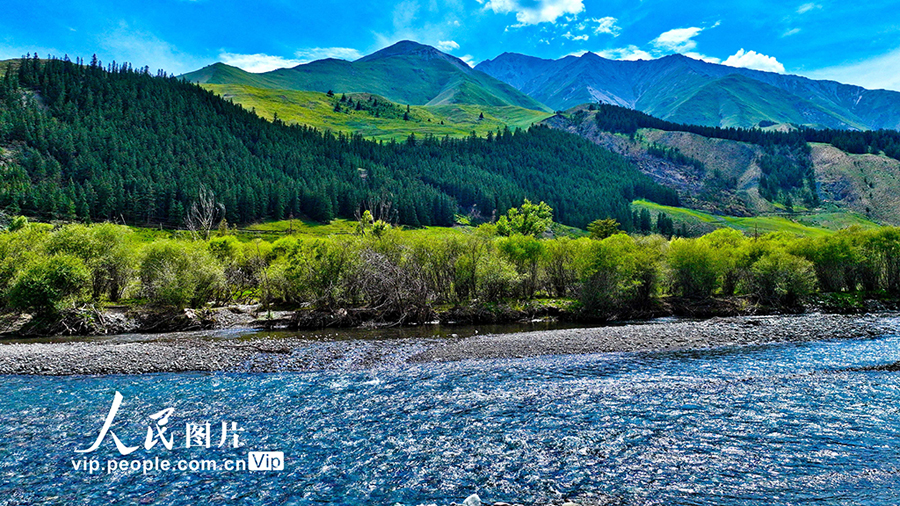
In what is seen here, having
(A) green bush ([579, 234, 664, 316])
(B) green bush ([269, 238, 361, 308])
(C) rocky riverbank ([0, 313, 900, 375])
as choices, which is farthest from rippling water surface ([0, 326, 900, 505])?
(A) green bush ([579, 234, 664, 316])

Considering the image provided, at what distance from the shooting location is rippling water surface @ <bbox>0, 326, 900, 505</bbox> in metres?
16.9

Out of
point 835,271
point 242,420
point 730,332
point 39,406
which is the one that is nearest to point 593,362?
point 730,332

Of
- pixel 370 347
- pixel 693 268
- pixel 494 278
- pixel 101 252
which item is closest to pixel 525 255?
pixel 494 278

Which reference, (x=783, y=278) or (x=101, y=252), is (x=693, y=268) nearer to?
(x=783, y=278)

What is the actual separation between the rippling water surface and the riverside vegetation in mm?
25525

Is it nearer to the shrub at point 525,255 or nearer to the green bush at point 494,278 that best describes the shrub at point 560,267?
the shrub at point 525,255

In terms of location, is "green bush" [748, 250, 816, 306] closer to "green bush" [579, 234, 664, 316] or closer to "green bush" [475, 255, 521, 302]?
"green bush" [579, 234, 664, 316]

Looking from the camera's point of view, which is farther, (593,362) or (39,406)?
(593,362)

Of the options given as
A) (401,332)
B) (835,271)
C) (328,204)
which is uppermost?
(328,204)

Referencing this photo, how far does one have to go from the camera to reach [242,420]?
24031mm

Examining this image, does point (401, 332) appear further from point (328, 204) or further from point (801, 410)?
point (328, 204)

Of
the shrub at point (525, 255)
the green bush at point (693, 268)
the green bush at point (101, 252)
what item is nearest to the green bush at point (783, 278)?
the green bush at point (693, 268)

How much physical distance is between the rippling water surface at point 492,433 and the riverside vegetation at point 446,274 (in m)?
25.5

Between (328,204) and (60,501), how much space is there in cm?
18491
